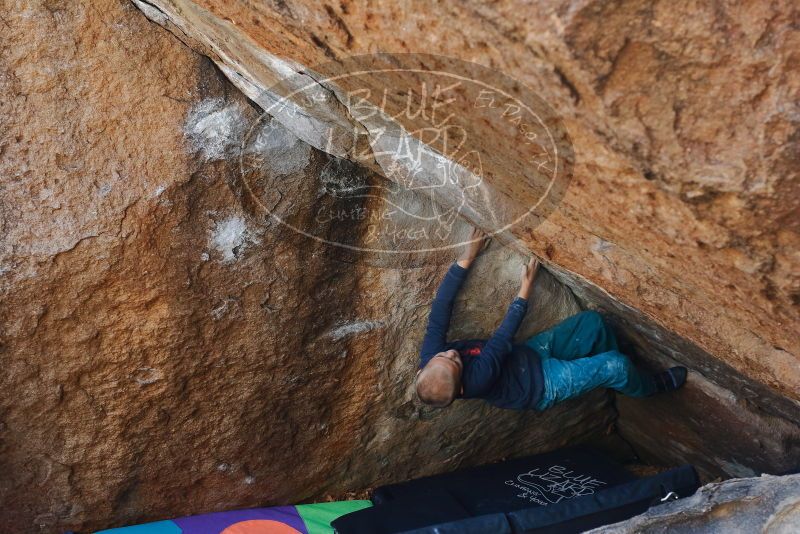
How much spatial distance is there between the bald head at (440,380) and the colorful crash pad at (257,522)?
0.74 metres

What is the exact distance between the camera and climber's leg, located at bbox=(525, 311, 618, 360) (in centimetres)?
305

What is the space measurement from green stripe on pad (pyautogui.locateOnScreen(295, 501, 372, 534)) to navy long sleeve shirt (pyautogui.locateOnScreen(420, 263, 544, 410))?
0.75 metres

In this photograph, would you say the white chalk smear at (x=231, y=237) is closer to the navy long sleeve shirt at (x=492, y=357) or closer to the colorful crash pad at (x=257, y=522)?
the navy long sleeve shirt at (x=492, y=357)

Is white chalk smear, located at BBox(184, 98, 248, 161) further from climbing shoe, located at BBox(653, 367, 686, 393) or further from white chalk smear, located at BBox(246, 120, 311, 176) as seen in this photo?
climbing shoe, located at BBox(653, 367, 686, 393)

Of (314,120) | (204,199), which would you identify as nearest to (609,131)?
(314,120)

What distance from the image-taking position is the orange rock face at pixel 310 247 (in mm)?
1384

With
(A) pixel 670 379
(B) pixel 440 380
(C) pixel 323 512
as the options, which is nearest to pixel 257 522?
(C) pixel 323 512

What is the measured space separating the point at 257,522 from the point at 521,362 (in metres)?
1.29

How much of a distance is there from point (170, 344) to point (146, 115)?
822mm

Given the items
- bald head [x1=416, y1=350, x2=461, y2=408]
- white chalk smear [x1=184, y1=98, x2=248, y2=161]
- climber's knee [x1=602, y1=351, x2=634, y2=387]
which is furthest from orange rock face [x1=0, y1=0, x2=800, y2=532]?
bald head [x1=416, y1=350, x2=461, y2=408]

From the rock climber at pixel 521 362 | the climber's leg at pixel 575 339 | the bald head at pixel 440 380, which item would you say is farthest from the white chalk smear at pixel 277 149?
the climber's leg at pixel 575 339

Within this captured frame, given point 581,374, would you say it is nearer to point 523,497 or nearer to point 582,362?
point 582,362

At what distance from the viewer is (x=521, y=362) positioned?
9.51ft

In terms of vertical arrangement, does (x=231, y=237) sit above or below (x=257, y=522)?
above
